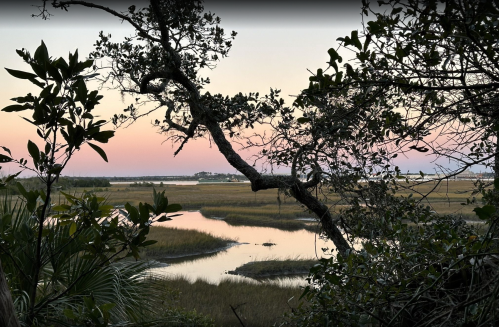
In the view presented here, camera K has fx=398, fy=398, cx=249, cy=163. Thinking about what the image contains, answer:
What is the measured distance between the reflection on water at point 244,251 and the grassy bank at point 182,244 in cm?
65

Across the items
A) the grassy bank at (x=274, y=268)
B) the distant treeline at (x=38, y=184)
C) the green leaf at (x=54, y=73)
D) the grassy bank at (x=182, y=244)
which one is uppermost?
the green leaf at (x=54, y=73)

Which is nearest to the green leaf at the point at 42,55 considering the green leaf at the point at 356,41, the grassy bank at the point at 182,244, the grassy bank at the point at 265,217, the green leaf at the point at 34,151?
the green leaf at the point at 34,151

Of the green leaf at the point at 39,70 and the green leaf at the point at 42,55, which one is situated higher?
the green leaf at the point at 42,55

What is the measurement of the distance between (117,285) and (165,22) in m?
3.34

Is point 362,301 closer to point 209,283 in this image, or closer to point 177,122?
point 177,122

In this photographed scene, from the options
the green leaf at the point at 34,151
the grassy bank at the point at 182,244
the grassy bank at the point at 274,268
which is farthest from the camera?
the grassy bank at the point at 182,244

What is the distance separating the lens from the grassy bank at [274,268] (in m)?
13.6

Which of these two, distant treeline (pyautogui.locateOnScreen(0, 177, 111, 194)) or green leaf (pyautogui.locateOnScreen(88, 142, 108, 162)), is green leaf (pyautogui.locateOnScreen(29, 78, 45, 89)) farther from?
distant treeline (pyautogui.locateOnScreen(0, 177, 111, 194))

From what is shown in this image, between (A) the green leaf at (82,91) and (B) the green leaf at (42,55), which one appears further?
(A) the green leaf at (82,91)

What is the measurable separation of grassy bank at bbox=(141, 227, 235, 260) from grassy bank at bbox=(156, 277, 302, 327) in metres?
4.37

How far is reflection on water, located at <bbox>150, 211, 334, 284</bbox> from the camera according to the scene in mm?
13730

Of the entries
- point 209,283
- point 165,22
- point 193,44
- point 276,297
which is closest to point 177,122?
point 193,44

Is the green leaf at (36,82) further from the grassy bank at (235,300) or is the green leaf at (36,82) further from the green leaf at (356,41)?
the grassy bank at (235,300)

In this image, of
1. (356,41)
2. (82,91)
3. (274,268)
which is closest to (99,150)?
(82,91)
